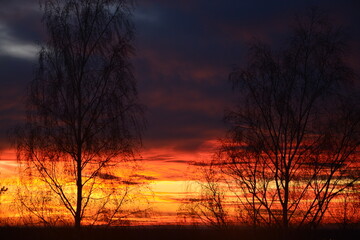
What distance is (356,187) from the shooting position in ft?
78.3

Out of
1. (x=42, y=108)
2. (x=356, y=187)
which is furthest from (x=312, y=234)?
(x=42, y=108)

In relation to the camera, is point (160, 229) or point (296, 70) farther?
point (160, 229)

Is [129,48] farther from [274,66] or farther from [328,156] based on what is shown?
[328,156]

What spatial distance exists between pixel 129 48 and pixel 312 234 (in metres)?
13.1

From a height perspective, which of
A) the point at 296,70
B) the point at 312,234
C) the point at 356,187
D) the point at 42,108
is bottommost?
the point at 312,234

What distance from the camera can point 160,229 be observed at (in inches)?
1218

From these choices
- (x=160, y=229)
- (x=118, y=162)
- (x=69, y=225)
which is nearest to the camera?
(x=118, y=162)

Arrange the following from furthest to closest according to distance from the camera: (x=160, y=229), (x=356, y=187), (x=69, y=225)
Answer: (x=160, y=229)
(x=356, y=187)
(x=69, y=225)

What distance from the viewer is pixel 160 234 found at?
30.5 m

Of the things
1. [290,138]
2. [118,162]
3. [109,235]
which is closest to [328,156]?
[290,138]

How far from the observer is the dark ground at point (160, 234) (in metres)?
22.9

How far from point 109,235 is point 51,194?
17.3 ft

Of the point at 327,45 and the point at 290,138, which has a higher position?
the point at 327,45

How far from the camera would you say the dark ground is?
2289 centimetres
